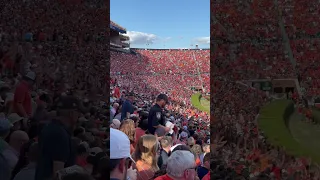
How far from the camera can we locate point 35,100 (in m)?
3.30

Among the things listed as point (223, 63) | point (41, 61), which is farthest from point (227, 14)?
point (41, 61)

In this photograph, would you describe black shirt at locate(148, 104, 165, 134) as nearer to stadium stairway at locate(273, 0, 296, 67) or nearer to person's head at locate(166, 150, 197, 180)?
stadium stairway at locate(273, 0, 296, 67)

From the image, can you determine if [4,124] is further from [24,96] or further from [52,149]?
[52,149]

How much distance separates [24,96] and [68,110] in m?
0.41

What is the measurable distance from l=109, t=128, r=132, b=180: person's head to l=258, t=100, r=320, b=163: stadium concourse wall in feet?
5.42

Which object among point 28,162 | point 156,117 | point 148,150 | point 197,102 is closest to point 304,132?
point 148,150

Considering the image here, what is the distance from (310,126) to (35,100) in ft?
8.42

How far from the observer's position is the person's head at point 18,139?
3.09m

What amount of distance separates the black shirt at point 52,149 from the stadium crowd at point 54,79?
22mm

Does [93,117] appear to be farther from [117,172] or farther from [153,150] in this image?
[117,172]

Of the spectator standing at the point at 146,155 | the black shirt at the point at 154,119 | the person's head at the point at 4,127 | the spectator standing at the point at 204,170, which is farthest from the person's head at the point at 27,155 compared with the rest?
the black shirt at the point at 154,119

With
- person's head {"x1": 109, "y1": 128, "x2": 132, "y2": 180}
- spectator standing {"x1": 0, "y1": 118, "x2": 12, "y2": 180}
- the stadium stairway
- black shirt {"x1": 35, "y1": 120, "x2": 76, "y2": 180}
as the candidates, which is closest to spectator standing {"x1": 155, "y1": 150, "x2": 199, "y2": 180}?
person's head {"x1": 109, "y1": 128, "x2": 132, "y2": 180}

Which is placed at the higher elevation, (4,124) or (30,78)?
(30,78)

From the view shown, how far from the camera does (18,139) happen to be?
3.15m
